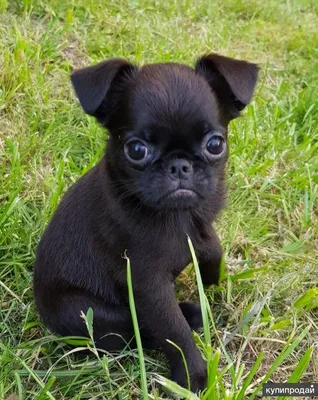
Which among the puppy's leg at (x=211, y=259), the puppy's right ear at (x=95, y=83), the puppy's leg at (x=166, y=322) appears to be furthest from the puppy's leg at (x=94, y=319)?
the puppy's right ear at (x=95, y=83)

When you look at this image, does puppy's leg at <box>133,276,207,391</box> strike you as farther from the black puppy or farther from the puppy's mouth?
the puppy's mouth

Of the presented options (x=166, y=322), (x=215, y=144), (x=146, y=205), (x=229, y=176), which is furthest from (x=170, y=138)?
(x=229, y=176)

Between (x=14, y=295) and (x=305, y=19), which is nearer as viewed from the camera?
(x=14, y=295)

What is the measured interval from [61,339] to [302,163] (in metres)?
2.11

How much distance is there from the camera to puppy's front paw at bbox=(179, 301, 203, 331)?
2979mm

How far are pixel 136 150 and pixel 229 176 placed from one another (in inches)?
63.8

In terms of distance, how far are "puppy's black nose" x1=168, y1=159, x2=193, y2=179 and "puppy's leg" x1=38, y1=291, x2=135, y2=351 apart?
2.83 ft

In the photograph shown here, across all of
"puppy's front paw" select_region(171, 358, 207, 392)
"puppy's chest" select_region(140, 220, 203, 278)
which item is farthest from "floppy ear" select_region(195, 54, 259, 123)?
"puppy's front paw" select_region(171, 358, 207, 392)

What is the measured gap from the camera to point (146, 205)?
247cm

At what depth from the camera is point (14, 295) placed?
3.07 m

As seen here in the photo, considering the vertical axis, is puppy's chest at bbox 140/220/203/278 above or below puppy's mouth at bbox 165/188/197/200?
below

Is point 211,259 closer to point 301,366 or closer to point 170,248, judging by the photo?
point 170,248

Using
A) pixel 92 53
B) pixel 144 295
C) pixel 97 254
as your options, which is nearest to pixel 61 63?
pixel 92 53

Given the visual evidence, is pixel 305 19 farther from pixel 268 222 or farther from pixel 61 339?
pixel 61 339
